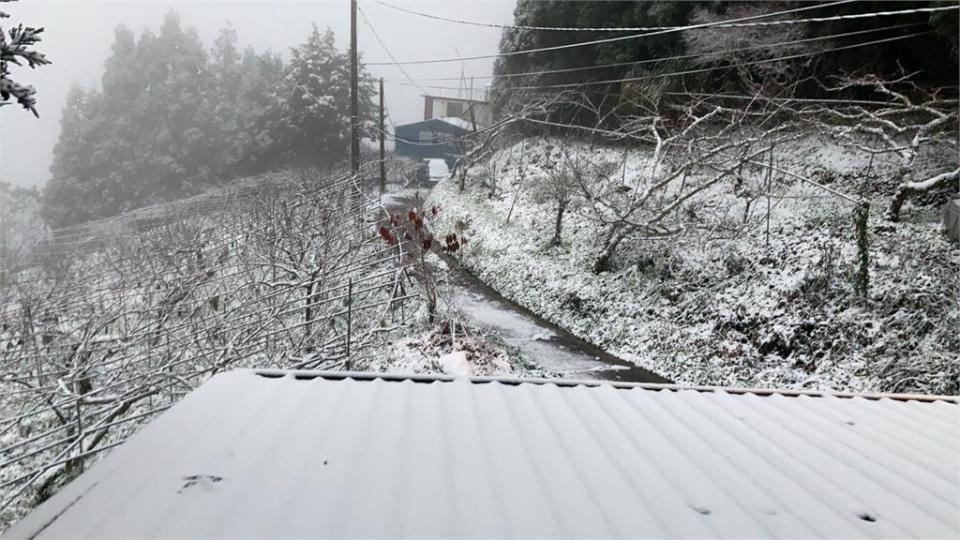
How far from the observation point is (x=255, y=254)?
6344 millimetres

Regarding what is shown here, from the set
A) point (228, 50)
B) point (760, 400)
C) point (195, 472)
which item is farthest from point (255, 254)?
point (228, 50)

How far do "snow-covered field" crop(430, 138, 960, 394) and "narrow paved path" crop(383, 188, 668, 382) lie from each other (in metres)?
0.21

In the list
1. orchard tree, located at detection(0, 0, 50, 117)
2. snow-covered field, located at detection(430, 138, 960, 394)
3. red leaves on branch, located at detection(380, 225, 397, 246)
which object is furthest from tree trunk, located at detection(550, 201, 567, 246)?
orchard tree, located at detection(0, 0, 50, 117)

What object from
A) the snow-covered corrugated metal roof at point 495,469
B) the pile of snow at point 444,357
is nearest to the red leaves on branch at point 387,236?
the pile of snow at point 444,357

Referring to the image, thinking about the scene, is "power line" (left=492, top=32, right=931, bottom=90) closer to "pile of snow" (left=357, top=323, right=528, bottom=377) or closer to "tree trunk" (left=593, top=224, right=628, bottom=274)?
"tree trunk" (left=593, top=224, right=628, bottom=274)

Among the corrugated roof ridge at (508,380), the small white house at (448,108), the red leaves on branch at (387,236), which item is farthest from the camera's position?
the small white house at (448,108)

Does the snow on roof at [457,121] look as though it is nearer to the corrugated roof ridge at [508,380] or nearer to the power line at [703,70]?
the power line at [703,70]

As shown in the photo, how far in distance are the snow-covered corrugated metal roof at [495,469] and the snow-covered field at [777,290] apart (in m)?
2.89

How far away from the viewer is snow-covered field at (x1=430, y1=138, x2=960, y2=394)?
15.7 ft

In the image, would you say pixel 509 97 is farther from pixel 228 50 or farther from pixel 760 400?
pixel 760 400

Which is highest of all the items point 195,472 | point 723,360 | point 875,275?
point 875,275

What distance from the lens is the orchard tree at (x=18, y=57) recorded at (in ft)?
3.75

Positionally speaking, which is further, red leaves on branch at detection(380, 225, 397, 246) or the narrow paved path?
red leaves on branch at detection(380, 225, 397, 246)

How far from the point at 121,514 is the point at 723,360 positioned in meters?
5.88
